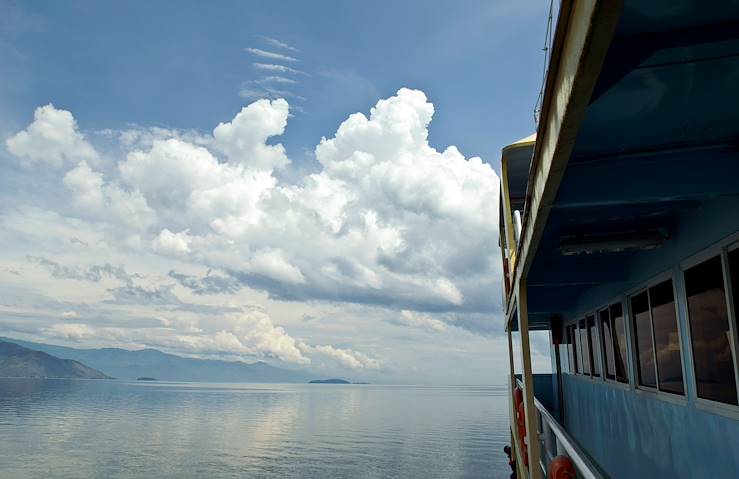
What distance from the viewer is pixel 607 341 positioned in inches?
348

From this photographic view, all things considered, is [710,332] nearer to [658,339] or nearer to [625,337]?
[658,339]

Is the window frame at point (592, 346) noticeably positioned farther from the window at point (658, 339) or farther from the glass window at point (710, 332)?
the glass window at point (710, 332)

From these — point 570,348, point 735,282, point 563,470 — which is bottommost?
point 563,470

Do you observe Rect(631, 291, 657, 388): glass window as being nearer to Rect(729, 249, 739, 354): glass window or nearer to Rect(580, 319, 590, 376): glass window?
Rect(729, 249, 739, 354): glass window

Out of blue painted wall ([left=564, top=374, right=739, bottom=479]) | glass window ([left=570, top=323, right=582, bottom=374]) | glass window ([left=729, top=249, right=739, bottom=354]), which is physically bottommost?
blue painted wall ([left=564, top=374, right=739, bottom=479])

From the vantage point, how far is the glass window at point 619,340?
7.83 metres

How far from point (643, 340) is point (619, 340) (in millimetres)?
1199

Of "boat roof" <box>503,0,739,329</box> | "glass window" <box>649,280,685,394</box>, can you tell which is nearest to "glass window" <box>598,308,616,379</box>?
"glass window" <box>649,280,685,394</box>

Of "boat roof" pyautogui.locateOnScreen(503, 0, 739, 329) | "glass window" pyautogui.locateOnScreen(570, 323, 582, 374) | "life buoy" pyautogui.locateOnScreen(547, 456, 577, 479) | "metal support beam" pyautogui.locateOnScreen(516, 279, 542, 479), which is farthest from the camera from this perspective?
"glass window" pyautogui.locateOnScreen(570, 323, 582, 374)

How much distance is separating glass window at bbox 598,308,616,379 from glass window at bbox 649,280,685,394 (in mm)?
2318

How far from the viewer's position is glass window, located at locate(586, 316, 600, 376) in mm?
9611

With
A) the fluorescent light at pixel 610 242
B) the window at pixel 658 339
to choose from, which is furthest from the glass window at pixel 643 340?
the fluorescent light at pixel 610 242

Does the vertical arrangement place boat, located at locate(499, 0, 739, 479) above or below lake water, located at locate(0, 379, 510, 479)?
above

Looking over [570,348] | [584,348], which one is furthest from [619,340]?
[570,348]
